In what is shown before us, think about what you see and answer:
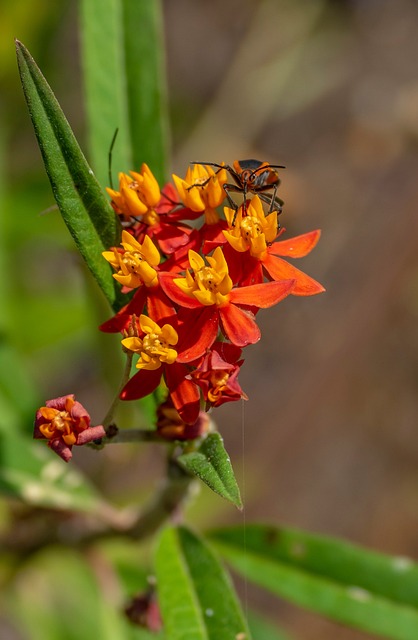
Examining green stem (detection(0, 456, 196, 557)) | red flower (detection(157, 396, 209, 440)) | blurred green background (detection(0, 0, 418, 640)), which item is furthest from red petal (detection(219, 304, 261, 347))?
blurred green background (detection(0, 0, 418, 640))

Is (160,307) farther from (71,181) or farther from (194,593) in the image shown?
(194,593)

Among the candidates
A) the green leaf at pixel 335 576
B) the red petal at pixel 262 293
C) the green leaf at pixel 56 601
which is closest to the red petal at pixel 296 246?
the red petal at pixel 262 293

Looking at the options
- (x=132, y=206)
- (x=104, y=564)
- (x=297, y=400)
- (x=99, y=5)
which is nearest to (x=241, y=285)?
(x=132, y=206)

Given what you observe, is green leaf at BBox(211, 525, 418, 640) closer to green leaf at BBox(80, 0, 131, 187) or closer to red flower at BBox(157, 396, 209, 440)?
red flower at BBox(157, 396, 209, 440)

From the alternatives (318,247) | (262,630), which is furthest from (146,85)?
(318,247)

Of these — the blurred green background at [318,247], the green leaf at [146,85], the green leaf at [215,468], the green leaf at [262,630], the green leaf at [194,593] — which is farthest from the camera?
the blurred green background at [318,247]

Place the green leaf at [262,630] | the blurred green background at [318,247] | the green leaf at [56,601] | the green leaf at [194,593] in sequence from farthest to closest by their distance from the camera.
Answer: the blurred green background at [318,247] → the green leaf at [262,630] → the green leaf at [56,601] → the green leaf at [194,593]

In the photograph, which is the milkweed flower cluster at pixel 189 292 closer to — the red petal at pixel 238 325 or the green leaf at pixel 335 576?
the red petal at pixel 238 325
